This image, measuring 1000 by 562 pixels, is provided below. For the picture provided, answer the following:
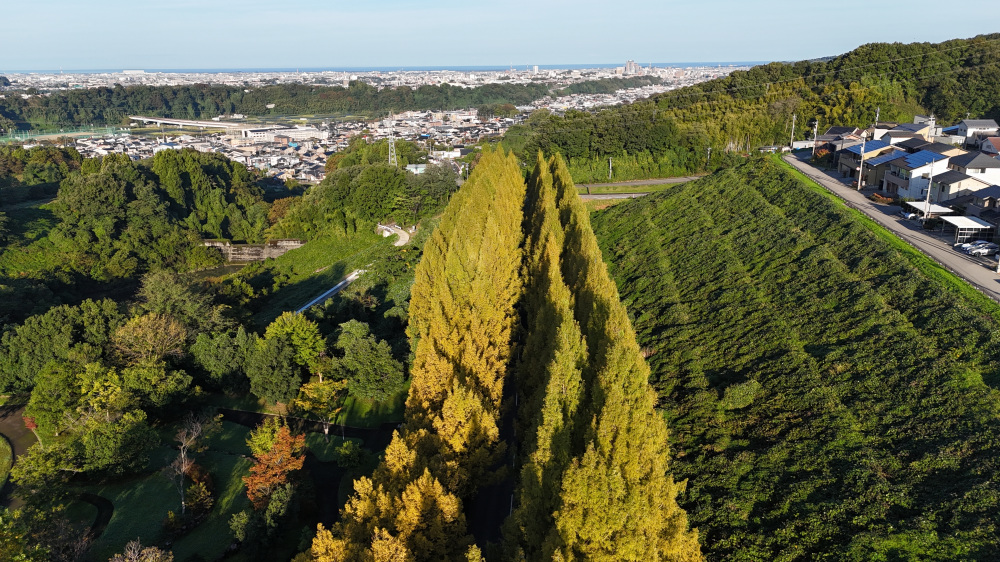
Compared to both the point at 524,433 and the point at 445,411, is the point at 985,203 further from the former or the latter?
the point at 445,411

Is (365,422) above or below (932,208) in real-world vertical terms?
below

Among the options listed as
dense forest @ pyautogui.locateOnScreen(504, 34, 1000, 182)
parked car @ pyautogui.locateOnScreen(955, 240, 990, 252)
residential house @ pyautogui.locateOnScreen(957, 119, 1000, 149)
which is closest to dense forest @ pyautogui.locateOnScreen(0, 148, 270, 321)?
dense forest @ pyautogui.locateOnScreen(504, 34, 1000, 182)

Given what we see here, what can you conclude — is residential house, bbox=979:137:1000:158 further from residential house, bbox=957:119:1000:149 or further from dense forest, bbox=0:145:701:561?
dense forest, bbox=0:145:701:561

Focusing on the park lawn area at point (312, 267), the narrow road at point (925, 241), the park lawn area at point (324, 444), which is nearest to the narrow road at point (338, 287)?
the park lawn area at point (312, 267)

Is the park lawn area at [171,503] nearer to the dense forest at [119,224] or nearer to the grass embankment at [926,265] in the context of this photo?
the dense forest at [119,224]

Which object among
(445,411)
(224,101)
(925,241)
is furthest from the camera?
(224,101)

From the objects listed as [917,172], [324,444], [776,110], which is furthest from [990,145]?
[324,444]

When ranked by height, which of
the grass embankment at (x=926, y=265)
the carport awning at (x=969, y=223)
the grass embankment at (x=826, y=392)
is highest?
the carport awning at (x=969, y=223)
